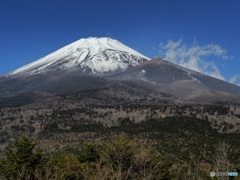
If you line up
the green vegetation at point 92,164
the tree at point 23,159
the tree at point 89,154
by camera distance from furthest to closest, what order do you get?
the tree at point 89,154
the tree at point 23,159
the green vegetation at point 92,164

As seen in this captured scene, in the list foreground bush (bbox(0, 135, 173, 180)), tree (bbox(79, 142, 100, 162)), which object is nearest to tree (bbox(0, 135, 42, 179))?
foreground bush (bbox(0, 135, 173, 180))

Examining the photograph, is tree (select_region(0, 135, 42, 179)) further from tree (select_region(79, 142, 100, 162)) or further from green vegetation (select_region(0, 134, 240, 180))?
tree (select_region(79, 142, 100, 162))

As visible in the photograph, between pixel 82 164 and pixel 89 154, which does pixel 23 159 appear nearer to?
pixel 82 164

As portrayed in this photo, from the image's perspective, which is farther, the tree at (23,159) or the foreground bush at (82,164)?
the tree at (23,159)

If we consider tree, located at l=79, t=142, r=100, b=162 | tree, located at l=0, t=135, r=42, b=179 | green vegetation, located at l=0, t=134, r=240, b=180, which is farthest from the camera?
tree, located at l=79, t=142, r=100, b=162

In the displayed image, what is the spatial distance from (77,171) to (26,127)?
92.3 metres

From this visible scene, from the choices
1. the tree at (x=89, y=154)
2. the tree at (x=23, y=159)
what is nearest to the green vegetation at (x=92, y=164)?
the tree at (x=23, y=159)

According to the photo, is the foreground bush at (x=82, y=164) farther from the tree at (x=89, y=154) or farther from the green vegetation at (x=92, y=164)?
the tree at (x=89, y=154)

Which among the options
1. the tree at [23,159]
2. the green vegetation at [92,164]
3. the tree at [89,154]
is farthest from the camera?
the tree at [89,154]

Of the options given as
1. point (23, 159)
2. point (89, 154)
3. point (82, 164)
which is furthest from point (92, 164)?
point (23, 159)

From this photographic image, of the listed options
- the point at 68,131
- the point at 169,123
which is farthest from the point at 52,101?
the point at 169,123

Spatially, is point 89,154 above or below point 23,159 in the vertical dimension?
below

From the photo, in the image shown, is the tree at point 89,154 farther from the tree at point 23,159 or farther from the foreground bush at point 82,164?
the tree at point 23,159

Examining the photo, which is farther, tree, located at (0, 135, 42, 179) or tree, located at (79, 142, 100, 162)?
tree, located at (79, 142, 100, 162)
